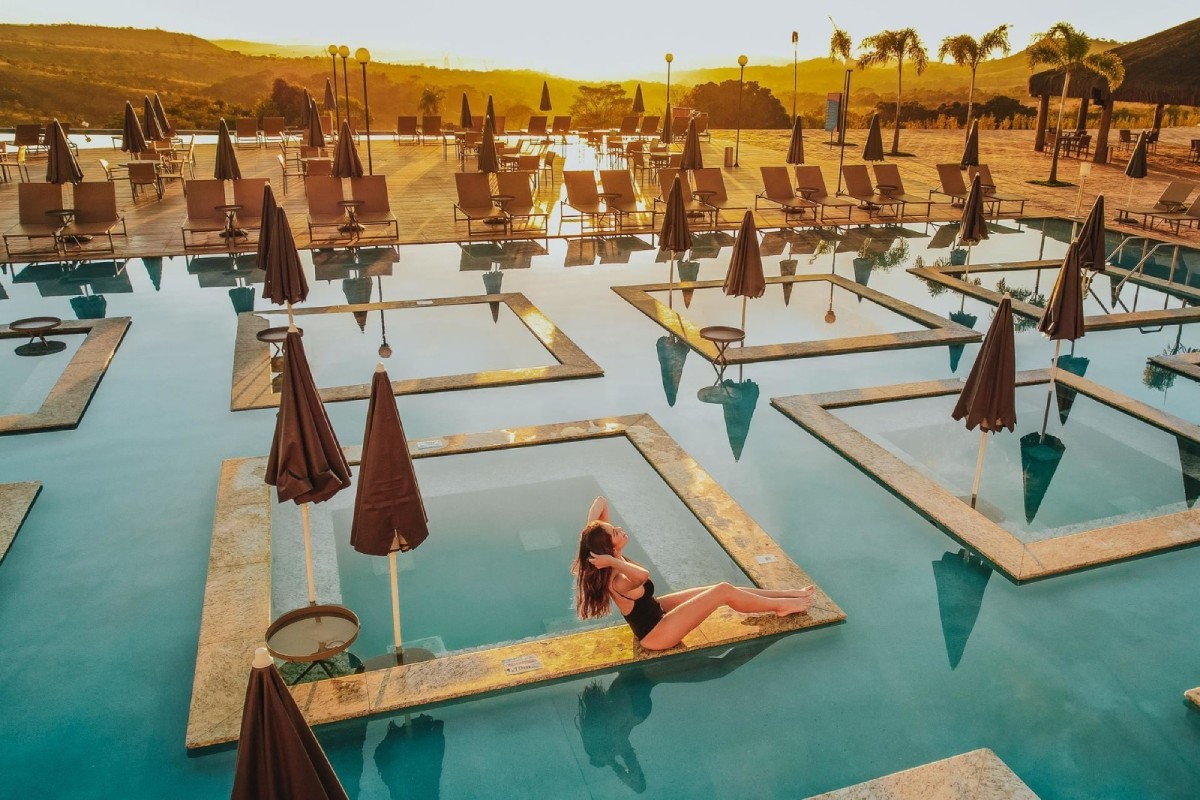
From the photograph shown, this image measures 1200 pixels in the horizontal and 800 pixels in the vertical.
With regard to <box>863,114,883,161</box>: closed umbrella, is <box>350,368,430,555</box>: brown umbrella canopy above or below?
below

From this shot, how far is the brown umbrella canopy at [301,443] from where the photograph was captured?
15.4 feet

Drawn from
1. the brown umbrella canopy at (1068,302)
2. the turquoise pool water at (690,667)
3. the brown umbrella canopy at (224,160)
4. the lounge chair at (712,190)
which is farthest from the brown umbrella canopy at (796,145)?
the turquoise pool water at (690,667)

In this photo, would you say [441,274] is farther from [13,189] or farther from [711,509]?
[13,189]

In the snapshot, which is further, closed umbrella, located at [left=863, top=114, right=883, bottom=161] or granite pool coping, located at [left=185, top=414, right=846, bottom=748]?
closed umbrella, located at [left=863, top=114, right=883, bottom=161]

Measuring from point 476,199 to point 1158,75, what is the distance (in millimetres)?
18036

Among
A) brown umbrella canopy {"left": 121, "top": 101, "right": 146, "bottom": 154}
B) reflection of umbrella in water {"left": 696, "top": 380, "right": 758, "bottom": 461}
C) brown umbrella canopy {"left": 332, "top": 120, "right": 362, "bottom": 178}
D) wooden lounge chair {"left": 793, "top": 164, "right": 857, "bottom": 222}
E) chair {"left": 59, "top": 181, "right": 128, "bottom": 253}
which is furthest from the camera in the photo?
brown umbrella canopy {"left": 121, "top": 101, "right": 146, "bottom": 154}

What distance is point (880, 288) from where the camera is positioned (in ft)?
42.8

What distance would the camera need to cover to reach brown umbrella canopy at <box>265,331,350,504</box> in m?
4.68

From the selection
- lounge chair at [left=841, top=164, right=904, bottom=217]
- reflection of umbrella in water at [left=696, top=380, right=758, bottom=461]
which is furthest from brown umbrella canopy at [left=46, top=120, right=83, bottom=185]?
lounge chair at [left=841, top=164, right=904, bottom=217]

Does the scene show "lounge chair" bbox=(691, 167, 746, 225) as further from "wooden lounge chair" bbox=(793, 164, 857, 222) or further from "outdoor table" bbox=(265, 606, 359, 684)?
"outdoor table" bbox=(265, 606, 359, 684)

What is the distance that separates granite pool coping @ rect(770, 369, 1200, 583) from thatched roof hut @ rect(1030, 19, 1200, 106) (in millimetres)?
18120

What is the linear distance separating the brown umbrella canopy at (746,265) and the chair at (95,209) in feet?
32.9

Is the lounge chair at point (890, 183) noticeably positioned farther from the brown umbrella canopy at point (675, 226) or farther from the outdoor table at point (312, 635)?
the outdoor table at point (312, 635)

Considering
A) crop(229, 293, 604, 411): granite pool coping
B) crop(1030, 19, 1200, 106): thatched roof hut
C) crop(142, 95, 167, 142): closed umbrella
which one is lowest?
crop(229, 293, 604, 411): granite pool coping
